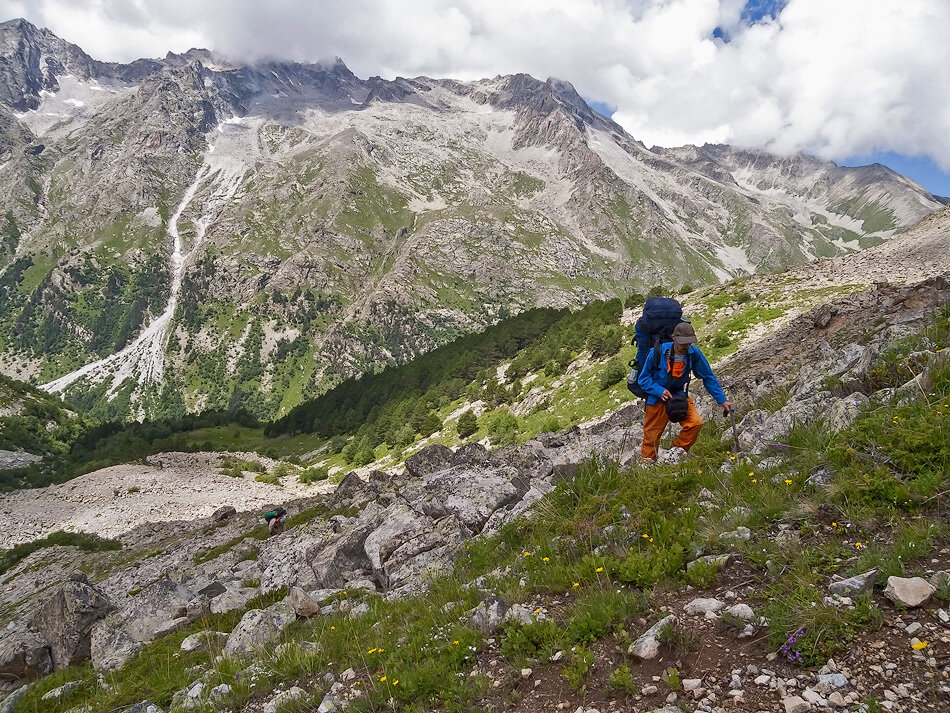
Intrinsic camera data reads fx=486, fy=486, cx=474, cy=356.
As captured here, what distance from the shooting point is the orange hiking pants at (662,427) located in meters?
9.25

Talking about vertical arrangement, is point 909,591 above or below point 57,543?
above

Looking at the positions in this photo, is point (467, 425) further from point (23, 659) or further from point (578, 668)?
point (578, 668)

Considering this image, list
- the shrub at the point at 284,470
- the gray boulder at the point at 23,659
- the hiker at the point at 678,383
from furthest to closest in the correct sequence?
A: the shrub at the point at 284,470 → the gray boulder at the point at 23,659 → the hiker at the point at 678,383

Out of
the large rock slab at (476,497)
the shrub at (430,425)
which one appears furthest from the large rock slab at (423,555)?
the shrub at (430,425)

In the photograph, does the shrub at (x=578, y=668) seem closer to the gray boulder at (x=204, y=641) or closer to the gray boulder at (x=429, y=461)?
the gray boulder at (x=204, y=641)

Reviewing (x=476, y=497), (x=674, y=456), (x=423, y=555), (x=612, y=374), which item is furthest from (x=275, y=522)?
(x=612, y=374)

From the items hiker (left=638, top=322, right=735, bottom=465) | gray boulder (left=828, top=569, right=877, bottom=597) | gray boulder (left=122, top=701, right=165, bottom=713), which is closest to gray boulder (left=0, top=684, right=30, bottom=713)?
gray boulder (left=122, top=701, right=165, bottom=713)

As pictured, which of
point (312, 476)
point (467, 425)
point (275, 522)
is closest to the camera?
point (275, 522)

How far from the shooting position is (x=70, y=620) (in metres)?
11.8

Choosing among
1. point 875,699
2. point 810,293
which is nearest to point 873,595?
point 875,699

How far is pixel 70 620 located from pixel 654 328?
597 inches

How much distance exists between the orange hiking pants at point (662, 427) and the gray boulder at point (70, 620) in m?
13.7

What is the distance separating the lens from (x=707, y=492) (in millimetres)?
7172

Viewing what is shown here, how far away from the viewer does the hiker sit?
8.73m
